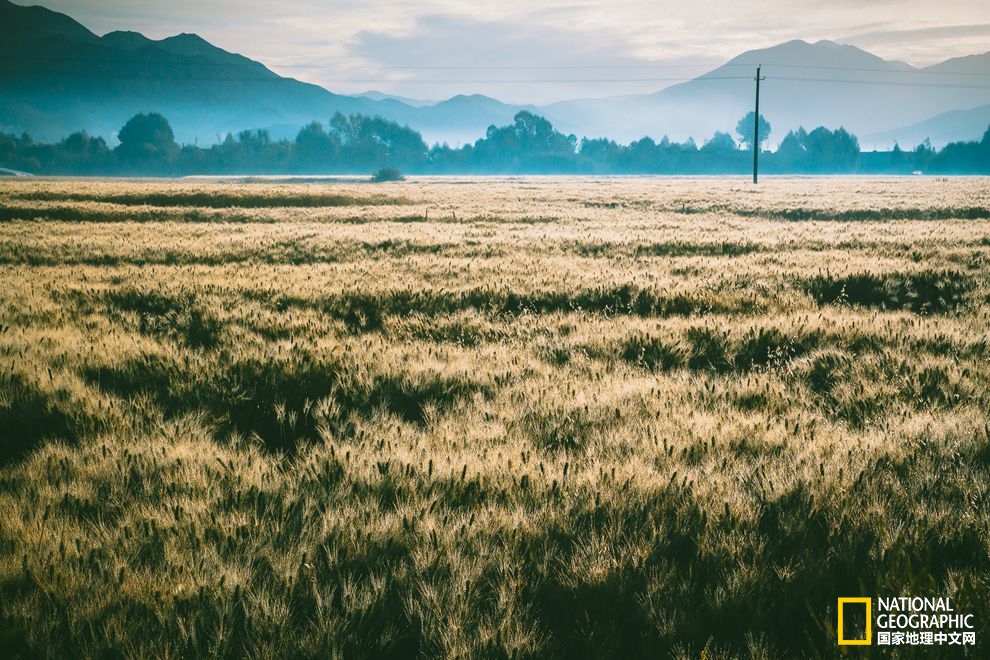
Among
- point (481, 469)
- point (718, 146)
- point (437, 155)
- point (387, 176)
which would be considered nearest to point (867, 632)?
point (481, 469)

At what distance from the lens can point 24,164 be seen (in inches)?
5305

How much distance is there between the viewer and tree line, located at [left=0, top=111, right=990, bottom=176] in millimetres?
139500

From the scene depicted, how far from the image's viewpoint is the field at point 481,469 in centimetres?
→ 201

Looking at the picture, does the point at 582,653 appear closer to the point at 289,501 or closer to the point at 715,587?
the point at 715,587

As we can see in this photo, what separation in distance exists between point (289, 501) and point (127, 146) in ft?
574

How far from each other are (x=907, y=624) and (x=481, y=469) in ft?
6.33

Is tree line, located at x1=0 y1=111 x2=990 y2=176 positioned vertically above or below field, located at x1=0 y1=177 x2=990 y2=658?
above

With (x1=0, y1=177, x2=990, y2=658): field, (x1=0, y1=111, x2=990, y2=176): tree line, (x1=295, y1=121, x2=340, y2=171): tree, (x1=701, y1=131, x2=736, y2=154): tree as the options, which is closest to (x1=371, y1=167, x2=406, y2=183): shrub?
(x1=0, y1=111, x2=990, y2=176): tree line

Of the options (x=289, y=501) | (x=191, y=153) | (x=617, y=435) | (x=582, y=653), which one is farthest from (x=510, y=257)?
(x=191, y=153)

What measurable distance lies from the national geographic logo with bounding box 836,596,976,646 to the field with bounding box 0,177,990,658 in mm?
68

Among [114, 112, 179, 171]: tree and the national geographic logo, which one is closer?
the national geographic logo

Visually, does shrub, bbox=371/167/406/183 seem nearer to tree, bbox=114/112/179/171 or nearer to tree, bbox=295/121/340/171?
tree, bbox=295/121/340/171

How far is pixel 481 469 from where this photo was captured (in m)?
3.13

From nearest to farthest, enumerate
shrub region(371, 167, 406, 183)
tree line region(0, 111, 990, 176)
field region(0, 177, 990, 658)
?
field region(0, 177, 990, 658) < shrub region(371, 167, 406, 183) < tree line region(0, 111, 990, 176)
